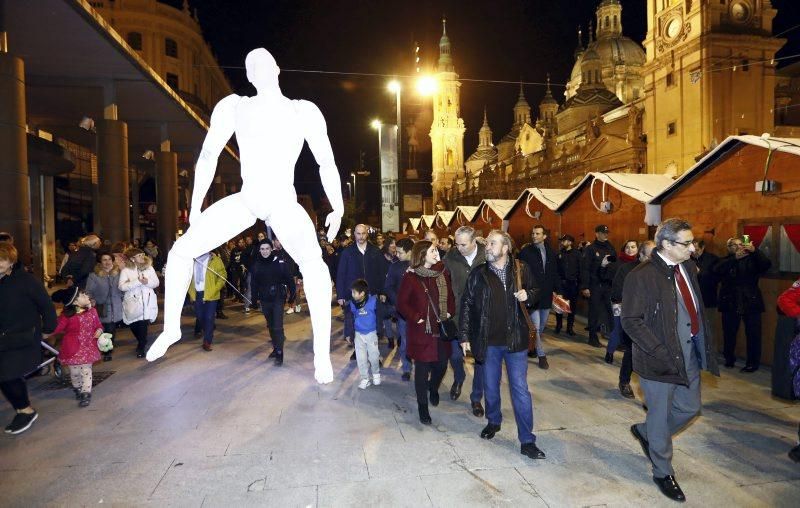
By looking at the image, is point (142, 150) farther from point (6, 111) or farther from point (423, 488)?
point (423, 488)

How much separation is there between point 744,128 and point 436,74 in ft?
174

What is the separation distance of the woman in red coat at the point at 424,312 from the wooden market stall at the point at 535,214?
9741mm

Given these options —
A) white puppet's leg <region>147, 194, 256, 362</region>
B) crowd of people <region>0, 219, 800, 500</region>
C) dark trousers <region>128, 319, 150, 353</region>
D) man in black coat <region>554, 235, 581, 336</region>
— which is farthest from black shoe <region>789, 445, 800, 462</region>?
dark trousers <region>128, 319, 150, 353</region>

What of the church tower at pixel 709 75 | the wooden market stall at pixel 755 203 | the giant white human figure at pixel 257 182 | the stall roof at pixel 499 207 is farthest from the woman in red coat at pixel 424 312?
the church tower at pixel 709 75

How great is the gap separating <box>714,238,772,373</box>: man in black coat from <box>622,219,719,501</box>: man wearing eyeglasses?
13.8ft

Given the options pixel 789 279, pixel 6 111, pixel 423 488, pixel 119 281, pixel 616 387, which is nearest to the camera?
pixel 423 488

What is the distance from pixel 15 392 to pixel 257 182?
3584 millimetres

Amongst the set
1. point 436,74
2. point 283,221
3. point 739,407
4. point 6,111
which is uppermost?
point 436,74

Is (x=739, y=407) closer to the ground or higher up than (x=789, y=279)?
closer to the ground

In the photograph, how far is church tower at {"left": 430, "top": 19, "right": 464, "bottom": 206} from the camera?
256 ft

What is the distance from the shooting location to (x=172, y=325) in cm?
455

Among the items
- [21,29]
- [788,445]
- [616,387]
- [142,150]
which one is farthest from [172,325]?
[142,150]

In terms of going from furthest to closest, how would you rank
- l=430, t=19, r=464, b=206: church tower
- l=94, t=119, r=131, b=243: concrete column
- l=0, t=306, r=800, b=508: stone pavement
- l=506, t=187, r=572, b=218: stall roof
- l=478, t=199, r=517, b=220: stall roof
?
1. l=430, t=19, r=464, b=206: church tower
2. l=478, t=199, r=517, b=220: stall roof
3. l=94, t=119, r=131, b=243: concrete column
4. l=506, t=187, r=572, b=218: stall roof
5. l=0, t=306, r=800, b=508: stone pavement

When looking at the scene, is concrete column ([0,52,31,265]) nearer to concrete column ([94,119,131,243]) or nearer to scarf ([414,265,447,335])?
concrete column ([94,119,131,243])
